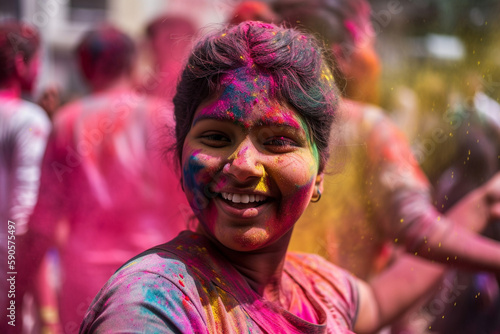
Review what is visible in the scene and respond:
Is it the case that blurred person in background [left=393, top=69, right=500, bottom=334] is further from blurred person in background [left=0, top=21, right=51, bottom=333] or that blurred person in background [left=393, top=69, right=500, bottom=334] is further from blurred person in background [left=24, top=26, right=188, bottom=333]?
blurred person in background [left=0, top=21, right=51, bottom=333]

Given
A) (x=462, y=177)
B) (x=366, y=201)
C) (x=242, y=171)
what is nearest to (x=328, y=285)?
(x=242, y=171)

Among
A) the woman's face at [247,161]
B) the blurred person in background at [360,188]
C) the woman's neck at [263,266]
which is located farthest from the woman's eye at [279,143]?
the blurred person in background at [360,188]

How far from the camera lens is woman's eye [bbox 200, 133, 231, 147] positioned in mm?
1188

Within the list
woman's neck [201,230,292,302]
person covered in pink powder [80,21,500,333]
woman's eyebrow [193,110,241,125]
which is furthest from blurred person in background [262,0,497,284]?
woman's eyebrow [193,110,241,125]

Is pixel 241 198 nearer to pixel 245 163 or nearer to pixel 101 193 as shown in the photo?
pixel 245 163

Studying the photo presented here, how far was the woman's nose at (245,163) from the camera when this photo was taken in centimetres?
112

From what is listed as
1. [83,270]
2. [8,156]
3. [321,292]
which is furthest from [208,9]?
[321,292]

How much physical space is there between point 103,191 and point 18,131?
0.54 metres

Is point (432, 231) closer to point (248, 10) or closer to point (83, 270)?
point (248, 10)

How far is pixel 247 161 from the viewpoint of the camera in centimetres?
112

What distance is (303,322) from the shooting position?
1212mm

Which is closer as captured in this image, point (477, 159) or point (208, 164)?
point (208, 164)

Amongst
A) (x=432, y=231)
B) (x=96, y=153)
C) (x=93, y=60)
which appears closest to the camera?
(x=432, y=231)

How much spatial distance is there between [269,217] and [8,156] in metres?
1.93
